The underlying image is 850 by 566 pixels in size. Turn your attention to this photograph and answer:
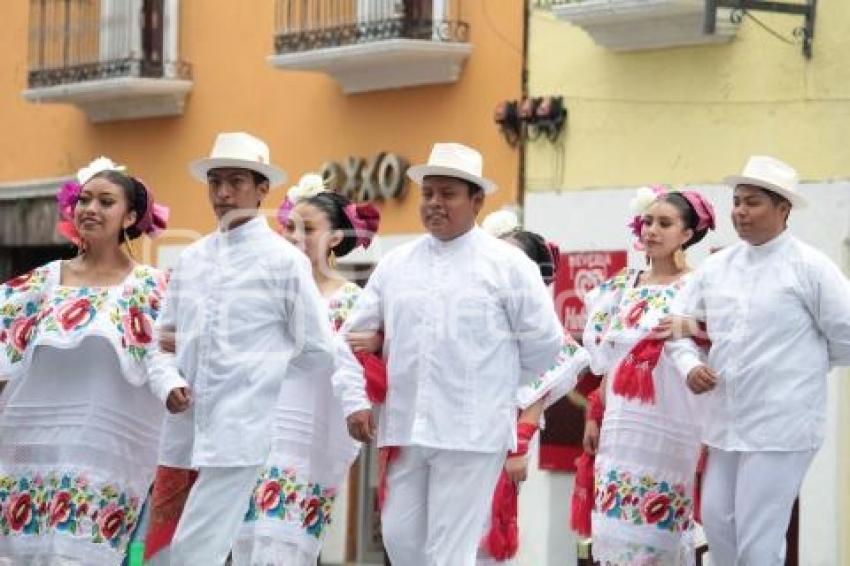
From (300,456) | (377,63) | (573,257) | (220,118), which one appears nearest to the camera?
(300,456)

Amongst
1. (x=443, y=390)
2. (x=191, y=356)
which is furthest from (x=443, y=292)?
(x=191, y=356)

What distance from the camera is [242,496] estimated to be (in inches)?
410

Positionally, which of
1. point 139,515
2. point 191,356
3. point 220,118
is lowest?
point 139,515

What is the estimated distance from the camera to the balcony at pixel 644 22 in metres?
16.1

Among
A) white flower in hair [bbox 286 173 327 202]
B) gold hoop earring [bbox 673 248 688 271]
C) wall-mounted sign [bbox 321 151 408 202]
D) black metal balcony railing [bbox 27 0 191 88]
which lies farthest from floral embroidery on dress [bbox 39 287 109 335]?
black metal balcony railing [bbox 27 0 191 88]

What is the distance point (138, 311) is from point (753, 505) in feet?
8.83

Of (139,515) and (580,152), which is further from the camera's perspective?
(580,152)

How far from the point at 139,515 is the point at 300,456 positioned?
4.53ft

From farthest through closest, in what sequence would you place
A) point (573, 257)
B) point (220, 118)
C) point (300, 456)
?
point (220, 118), point (573, 257), point (300, 456)

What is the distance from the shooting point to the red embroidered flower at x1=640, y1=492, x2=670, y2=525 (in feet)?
39.1

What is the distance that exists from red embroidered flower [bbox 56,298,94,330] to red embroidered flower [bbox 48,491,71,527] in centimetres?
69

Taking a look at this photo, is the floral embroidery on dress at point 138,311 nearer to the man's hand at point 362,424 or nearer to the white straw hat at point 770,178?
the man's hand at point 362,424

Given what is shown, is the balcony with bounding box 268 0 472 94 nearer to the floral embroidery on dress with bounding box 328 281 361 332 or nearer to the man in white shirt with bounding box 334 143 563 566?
the floral embroidery on dress with bounding box 328 281 361 332

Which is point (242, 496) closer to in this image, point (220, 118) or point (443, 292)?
point (443, 292)
